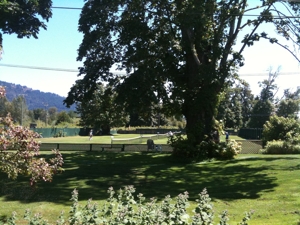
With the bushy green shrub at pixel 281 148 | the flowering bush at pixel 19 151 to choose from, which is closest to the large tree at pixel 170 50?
the bushy green shrub at pixel 281 148

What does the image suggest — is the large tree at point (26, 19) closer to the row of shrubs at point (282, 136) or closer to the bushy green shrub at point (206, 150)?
the bushy green shrub at point (206, 150)

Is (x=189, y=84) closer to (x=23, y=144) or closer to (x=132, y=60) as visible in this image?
(x=132, y=60)

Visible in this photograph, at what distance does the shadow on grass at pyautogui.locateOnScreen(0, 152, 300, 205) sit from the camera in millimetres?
12648

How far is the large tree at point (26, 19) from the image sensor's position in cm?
2252

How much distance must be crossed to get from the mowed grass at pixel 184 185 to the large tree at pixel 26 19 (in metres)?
9.00

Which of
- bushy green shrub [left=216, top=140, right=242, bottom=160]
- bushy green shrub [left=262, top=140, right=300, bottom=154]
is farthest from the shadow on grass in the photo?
bushy green shrub [left=262, top=140, right=300, bottom=154]

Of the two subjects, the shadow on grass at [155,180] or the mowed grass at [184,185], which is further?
the shadow on grass at [155,180]

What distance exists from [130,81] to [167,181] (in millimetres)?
7436

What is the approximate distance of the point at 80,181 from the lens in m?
15.4

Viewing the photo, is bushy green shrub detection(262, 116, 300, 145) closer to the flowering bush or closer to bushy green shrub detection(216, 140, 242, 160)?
bushy green shrub detection(216, 140, 242, 160)

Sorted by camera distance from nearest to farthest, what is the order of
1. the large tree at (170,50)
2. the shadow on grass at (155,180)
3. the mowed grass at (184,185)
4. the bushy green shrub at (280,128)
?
the mowed grass at (184,185) → the shadow on grass at (155,180) → the large tree at (170,50) → the bushy green shrub at (280,128)

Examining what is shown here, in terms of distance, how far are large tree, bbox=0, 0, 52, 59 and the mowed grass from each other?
9004 millimetres

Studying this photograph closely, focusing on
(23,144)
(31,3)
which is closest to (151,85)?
(31,3)

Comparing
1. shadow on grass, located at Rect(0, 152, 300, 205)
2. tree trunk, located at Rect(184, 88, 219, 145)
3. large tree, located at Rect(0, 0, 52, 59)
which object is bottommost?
shadow on grass, located at Rect(0, 152, 300, 205)
